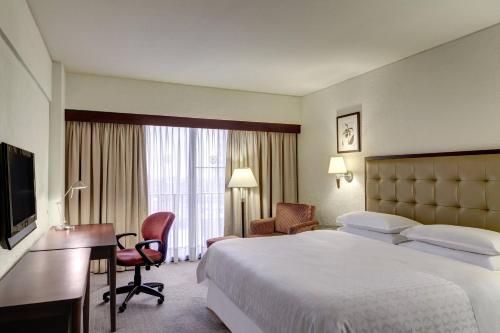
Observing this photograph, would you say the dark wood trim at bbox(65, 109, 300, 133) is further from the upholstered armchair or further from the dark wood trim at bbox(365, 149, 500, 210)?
the dark wood trim at bbox(365, 149, 500, 210)

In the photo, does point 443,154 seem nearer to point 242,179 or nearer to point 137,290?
point 242,179

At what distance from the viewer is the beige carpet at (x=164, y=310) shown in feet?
10.1

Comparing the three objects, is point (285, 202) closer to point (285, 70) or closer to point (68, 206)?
point (285, 70)

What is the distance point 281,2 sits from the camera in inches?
102

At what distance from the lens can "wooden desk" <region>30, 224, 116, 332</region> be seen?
2.80m

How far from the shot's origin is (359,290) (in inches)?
78.1

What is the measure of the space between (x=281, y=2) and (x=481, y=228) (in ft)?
8.19

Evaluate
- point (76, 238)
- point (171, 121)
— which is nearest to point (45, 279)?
point (76, 238)

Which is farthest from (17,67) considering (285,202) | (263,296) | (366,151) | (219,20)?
(285,202)

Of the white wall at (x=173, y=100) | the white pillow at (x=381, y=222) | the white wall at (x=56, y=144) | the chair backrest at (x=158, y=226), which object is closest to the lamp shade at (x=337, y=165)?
the white pillow at (x=381, y=222)

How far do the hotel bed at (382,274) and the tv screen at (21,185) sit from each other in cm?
150

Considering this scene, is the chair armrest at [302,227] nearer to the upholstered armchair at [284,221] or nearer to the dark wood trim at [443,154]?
the upholstered armchair at [284,221]

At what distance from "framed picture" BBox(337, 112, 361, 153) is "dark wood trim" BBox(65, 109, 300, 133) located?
3.50ft

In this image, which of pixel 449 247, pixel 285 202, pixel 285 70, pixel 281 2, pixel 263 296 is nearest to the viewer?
pixel 263 296
